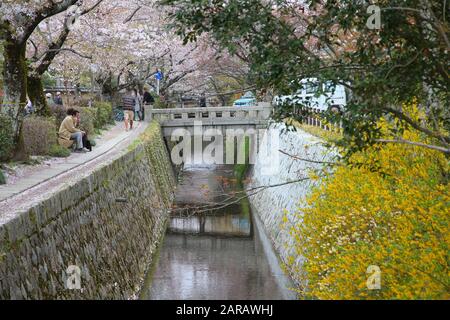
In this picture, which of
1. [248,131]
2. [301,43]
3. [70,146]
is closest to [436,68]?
[301,43]

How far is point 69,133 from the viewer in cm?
1939

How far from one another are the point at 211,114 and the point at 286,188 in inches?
521

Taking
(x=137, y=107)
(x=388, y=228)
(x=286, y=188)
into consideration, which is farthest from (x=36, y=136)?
(x=137, y=107)

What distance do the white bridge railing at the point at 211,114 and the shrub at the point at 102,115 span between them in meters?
2.13

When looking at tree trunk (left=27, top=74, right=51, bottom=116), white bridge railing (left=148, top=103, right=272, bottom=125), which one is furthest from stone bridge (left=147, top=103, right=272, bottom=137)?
tree trunk (left=27, top=74, right=51, bottom=116)

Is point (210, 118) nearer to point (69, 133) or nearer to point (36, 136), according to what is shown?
point (69, 133)

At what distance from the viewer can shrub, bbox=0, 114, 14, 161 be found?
48.4 feet

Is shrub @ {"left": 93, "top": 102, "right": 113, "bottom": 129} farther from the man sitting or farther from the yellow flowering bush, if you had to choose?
the yellow flowering bush

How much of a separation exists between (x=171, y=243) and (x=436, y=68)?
46.0 ft

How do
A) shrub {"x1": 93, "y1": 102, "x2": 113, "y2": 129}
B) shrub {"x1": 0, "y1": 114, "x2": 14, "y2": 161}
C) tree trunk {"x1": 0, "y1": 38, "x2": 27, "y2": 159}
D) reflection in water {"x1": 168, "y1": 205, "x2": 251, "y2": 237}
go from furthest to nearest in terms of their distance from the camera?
shrub {"x1": 93, "y1": 102, "x2": 113, "y2": 129}, reflection in water {"x1": 168, "y1": 205, "x2": 251, "y2": 237}, tree trunk {"x1": 0, "y1": 38, "x2": 27, "y2": 159}, shrub {"x1": 0, "y1": 114, "x2": 14, "y2": 161}

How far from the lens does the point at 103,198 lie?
14.1 meters

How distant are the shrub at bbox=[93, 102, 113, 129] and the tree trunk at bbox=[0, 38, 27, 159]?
12067mm

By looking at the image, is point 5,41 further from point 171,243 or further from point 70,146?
point 171,243

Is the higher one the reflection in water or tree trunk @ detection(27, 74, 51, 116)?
tree trunk @ detection(27, 74, 51, 116)
